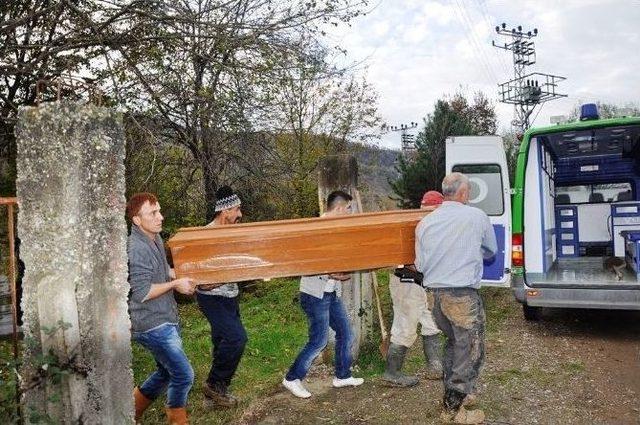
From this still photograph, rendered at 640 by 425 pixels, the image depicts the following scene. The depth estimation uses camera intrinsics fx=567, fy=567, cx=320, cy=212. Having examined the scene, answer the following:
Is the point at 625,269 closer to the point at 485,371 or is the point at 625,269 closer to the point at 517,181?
the point at 517,181

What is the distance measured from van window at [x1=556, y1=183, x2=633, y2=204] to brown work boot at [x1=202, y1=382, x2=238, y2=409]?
27.5 feet

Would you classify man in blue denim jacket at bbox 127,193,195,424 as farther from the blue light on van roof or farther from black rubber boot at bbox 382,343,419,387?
the blue light on van roof

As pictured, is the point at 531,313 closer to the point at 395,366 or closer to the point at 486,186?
the point at 486,186

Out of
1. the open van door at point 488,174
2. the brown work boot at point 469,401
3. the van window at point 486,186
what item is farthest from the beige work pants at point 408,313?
the van window at point 486,186

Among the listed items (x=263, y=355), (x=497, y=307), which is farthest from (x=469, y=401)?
(x=497, y=307)

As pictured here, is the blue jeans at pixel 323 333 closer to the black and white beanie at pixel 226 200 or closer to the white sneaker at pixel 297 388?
the white sneaker at pixel 297 388

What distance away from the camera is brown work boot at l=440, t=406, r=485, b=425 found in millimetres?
4285

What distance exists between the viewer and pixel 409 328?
529 cm

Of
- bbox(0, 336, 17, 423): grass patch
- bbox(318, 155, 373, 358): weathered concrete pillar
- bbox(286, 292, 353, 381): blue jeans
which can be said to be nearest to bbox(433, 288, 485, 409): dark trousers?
bbox(286, 292, 353, 381): blue jeans

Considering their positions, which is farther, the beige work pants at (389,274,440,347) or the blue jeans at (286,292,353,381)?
the beige work pants at (389,274,440,347)

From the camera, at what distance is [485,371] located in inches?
227

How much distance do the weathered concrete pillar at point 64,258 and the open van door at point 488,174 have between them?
5.98m

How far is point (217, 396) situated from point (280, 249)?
5.40ft

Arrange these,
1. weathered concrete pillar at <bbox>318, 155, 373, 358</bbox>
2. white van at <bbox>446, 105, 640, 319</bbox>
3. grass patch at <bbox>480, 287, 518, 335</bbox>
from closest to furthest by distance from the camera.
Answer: weathered concrete pillar at <bbox>318, 155, 373, 358</bbox> → white van at <bbox>446, 105, 640, 319</bbox> → grass patch at <bbox>480, 287, 518, 335</bbox>
